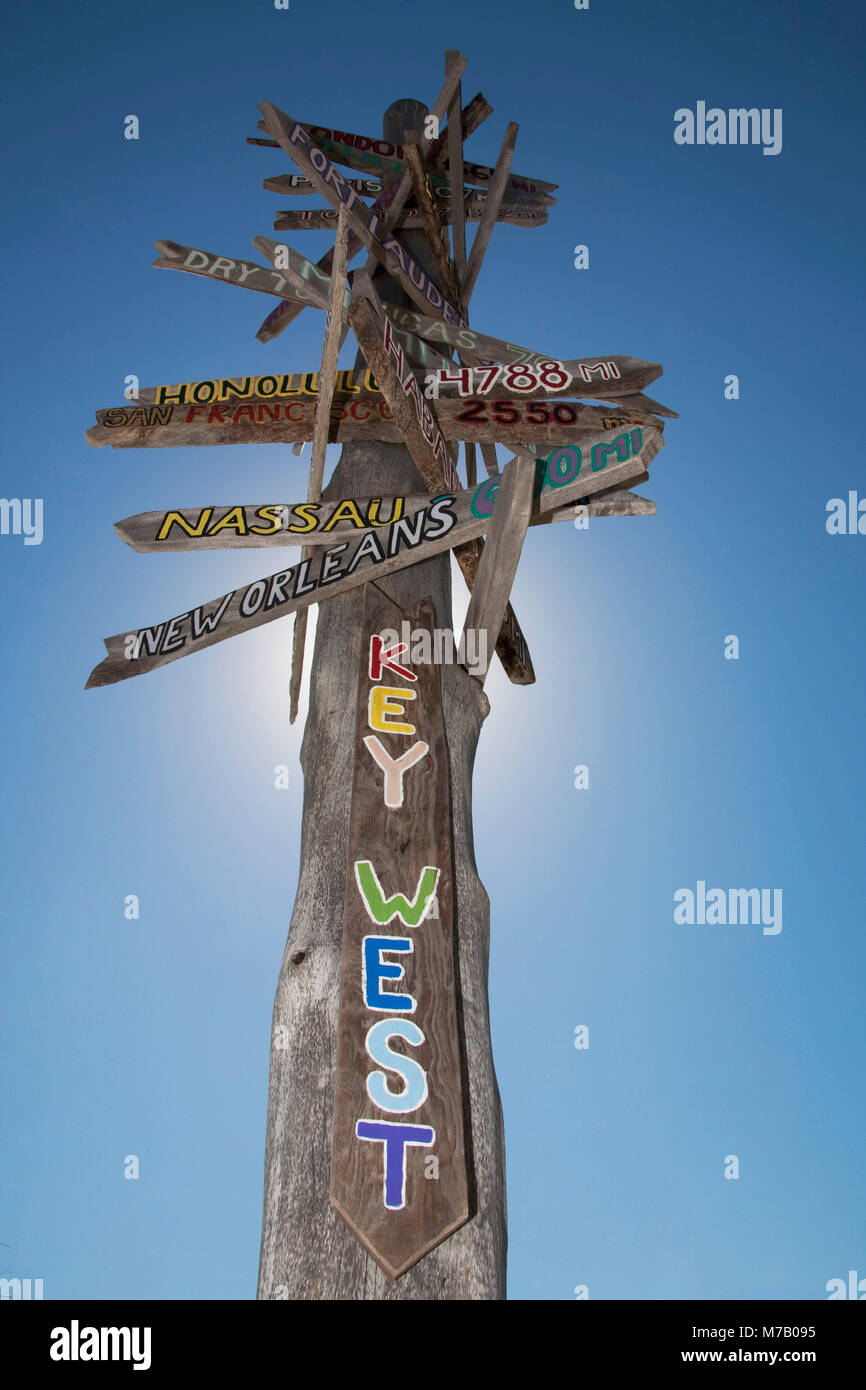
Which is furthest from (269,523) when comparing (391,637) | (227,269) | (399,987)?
(399,987)

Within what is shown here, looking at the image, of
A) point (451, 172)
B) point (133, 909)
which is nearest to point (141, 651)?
point (133, 909)

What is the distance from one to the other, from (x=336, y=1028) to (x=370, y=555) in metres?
2.21

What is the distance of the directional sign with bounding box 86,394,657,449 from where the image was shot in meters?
6.16

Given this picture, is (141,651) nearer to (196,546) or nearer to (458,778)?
(196,546)

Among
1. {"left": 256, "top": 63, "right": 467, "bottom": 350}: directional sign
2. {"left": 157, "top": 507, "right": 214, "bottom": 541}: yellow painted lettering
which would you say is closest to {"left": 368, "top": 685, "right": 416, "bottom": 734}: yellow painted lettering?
{"left": 157, "top": 507, "right": 214, "bottom": 541}: yellow painted lettering

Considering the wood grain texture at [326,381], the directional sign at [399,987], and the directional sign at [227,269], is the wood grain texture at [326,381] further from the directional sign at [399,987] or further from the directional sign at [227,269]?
the directional sign at [399,987]

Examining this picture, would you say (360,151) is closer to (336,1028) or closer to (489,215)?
(489,215)

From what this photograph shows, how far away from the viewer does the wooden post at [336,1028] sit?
3.89 meters

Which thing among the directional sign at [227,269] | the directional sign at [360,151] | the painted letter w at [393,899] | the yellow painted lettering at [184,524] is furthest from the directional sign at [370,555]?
the directional sign at [360,151]

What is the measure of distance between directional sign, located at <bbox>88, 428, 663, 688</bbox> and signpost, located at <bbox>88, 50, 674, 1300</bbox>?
A: 1cm

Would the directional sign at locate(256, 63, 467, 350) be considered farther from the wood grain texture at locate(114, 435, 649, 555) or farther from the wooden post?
the wooden post

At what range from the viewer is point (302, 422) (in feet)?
20.3

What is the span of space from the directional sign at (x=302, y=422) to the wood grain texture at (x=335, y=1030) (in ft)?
2.86

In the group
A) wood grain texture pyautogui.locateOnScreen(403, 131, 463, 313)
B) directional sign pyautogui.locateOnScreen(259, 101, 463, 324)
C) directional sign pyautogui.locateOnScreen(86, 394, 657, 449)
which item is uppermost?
wood grain texture pyautogui.locateOnScreen(403, 131, 463, 313)
